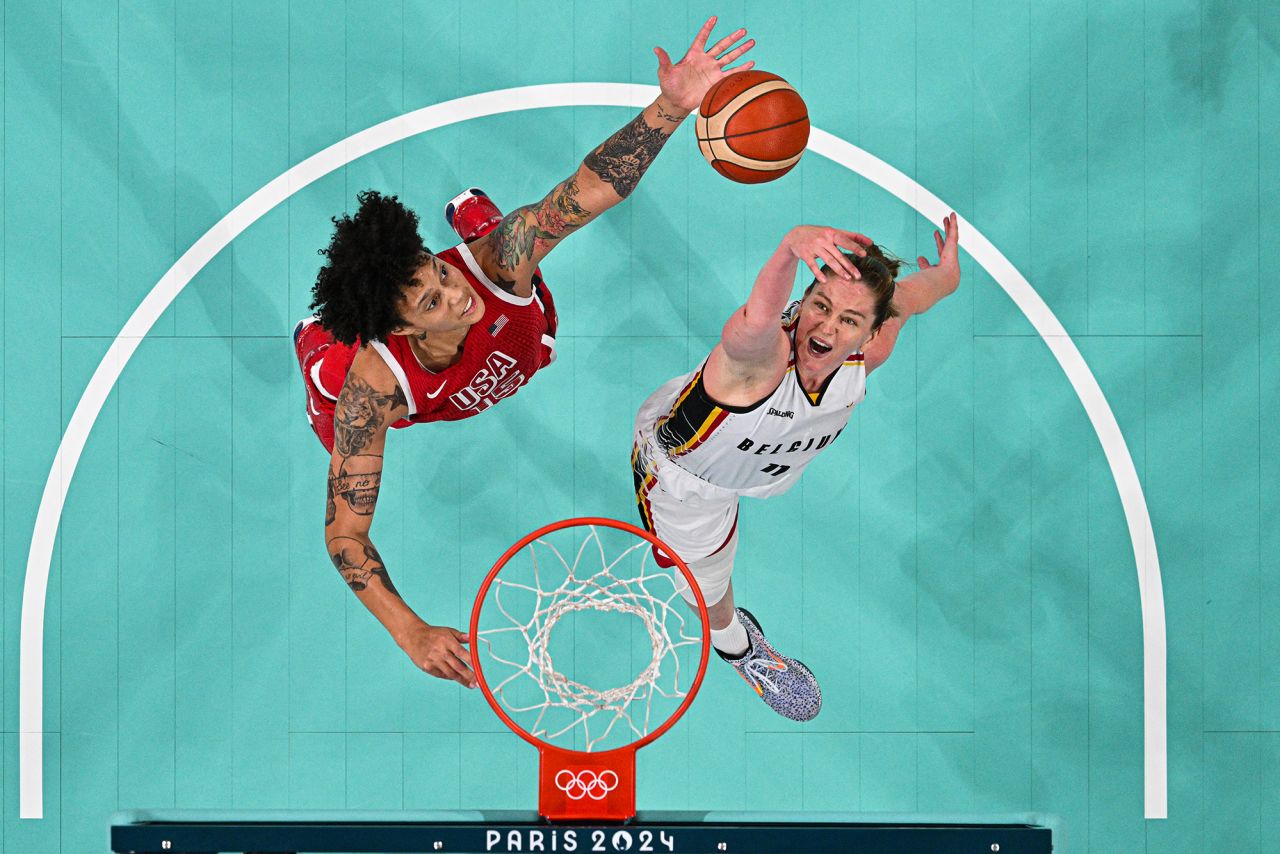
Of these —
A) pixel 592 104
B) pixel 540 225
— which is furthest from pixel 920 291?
pixel 592 104

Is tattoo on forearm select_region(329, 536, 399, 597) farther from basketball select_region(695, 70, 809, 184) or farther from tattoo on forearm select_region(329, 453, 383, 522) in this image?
basketball select_region(695, 70, 809, 184)

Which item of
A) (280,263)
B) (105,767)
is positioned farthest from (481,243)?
(105,767)

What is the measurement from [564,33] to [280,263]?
1.78 meters

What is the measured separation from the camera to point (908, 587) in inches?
196

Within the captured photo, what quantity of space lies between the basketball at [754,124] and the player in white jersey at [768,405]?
0.45m

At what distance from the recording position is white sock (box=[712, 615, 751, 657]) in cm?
467

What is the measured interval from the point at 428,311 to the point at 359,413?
54 centimetres

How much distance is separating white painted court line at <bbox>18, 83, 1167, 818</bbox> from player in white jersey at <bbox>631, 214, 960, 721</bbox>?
1.55 feet

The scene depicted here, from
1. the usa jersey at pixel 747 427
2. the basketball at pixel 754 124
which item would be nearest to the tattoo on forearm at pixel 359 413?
the usa jersey at pixel 747 427

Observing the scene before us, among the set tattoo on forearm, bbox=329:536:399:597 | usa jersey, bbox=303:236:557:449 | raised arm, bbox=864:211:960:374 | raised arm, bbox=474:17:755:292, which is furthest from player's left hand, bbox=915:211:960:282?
tattoo on forearm, bbox=329:536:399:597

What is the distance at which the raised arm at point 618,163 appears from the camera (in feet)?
12.3

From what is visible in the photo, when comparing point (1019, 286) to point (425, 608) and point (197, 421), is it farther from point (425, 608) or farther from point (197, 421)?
point (197, 421)

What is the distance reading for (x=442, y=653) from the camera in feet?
11.3

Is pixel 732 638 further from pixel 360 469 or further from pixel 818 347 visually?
pixel 360 469
